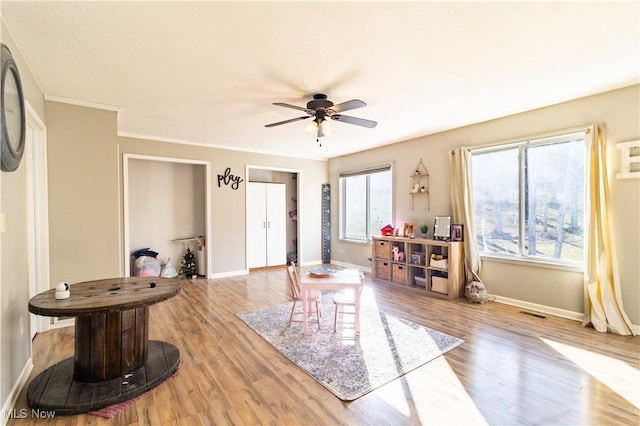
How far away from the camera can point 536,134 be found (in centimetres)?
387

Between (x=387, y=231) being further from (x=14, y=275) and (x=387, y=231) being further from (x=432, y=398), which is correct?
(x=14, y=275)

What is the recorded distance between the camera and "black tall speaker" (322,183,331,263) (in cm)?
727

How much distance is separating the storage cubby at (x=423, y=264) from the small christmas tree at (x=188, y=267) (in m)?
3.56

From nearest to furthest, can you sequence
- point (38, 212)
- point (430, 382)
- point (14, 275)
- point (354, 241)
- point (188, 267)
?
1. point (14, 275)
2. point (430, 382)
3. point (38, 212)
4. point (188, 267)
5. point (354, 241)

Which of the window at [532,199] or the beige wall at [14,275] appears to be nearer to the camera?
the beige wall at [14,275]

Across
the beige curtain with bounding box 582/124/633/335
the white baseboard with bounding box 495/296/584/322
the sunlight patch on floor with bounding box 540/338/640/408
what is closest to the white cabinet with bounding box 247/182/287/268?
the white baseboard with bounding box 495/296/584/322

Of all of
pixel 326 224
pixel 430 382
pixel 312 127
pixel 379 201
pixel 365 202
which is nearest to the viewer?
pixel 430 382

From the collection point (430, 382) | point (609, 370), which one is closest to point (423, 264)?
point (609, 370)

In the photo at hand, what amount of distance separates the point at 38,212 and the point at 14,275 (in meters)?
1.30

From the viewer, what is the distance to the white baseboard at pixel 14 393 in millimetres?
1861

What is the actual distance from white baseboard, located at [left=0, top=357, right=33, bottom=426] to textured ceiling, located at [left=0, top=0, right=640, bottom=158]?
8.31ft

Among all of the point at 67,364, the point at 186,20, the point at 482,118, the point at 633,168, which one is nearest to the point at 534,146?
the point at 482,118

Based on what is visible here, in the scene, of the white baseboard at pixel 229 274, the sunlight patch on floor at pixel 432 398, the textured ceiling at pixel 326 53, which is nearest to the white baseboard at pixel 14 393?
the sunlight patch on floor at pixel 432 398

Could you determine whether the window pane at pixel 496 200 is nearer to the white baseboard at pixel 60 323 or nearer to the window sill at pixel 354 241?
the window sill at pixel 354 241
